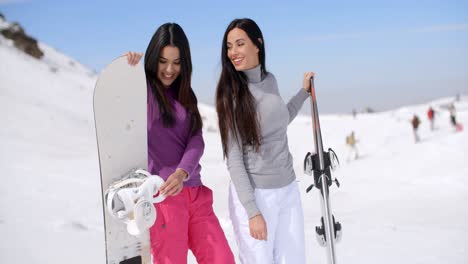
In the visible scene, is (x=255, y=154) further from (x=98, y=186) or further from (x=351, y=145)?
(x=351, y=145)

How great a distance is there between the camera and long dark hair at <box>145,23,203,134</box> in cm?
253

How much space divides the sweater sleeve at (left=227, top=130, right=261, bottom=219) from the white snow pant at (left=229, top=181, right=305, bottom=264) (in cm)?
9

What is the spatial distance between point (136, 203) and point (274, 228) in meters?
0.77

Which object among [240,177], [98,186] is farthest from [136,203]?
[98,186]

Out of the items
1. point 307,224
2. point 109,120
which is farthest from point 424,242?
point 109,120

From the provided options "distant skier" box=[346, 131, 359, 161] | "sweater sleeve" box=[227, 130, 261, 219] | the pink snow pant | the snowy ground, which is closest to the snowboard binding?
the pink snow pant

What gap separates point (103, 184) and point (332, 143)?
1932 centimetres

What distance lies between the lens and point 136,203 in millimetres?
2182

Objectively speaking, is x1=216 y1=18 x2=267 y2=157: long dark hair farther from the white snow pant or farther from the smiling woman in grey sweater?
the white snow pant

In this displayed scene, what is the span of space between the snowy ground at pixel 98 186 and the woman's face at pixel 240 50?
2734mm

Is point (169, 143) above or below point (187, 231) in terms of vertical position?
above

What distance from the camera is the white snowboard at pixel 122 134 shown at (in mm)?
2482

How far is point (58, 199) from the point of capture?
6.66 m

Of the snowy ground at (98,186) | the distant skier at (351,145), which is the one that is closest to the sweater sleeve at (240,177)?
the snowy ground at (98,186)
